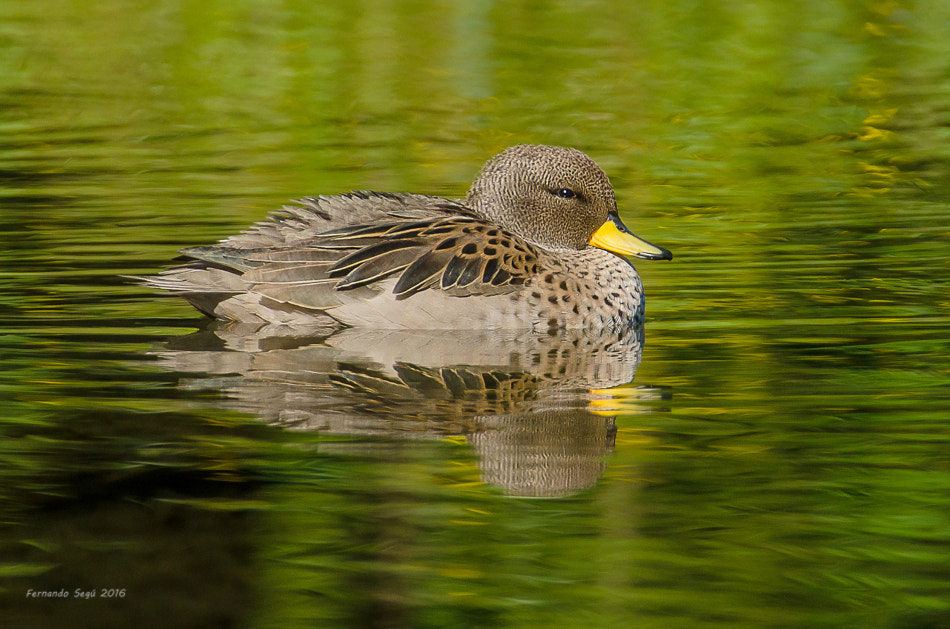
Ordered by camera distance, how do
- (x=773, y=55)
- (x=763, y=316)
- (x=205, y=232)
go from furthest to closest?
(x=773, y=55) < (x=205, y=232) < (x=763, y=316)

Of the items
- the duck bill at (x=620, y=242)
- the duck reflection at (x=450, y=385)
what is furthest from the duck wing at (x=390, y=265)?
the duck bill at (x=620, y=242)

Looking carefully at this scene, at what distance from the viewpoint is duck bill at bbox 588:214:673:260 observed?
8.80 meters

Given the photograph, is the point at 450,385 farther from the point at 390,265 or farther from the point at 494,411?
the point at 390,265

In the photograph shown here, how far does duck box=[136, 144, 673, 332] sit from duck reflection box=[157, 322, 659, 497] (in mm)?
104

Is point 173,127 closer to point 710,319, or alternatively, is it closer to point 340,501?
point 710,319

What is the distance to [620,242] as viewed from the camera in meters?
8.92

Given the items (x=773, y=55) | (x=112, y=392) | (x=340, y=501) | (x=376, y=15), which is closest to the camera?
(x=340, y=501)

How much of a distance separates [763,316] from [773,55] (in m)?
12.9

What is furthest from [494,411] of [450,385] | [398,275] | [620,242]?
[620,242]

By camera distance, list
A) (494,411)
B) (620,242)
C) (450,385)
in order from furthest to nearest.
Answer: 1. (620,242)
2. (450,385)
3. (494,411)

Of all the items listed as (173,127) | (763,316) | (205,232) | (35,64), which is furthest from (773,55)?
(763,316)

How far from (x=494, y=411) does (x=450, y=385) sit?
57 centimetres

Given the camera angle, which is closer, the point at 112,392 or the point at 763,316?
the point at 112,392

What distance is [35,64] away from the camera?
20.6 meters
